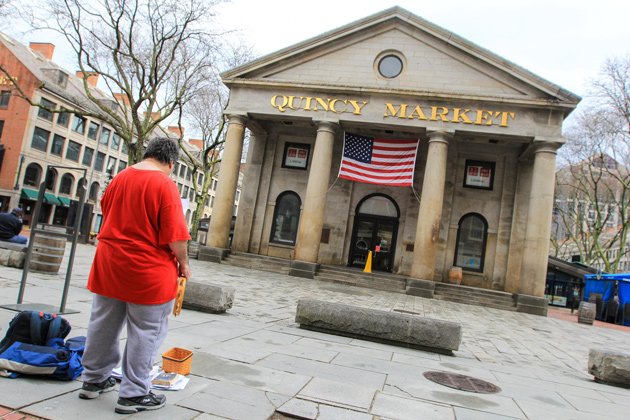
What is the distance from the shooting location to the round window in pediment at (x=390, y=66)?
22109 mm

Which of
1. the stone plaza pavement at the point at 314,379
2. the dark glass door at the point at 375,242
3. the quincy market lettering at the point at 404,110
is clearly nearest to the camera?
the stone plaza pavement at the point at 314,379

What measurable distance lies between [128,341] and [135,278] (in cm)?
49

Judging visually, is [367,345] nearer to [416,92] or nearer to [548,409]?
[548,409]

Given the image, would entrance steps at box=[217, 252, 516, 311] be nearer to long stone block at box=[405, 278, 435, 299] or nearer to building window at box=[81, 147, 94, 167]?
long stone block at box=[405, 278, 435, 299]

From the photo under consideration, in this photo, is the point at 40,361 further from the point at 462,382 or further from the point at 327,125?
the point at 327,125

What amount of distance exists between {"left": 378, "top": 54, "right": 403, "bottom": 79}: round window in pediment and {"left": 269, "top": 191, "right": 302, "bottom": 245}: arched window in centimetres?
780

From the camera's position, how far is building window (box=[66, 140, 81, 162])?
1802 inches

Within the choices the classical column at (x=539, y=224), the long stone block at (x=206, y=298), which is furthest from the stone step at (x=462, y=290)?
the long stone block at (x=206, y=298)

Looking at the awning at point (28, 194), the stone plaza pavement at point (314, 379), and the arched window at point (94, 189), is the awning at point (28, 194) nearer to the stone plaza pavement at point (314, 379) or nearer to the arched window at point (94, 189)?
the arched window at point (94, 189)

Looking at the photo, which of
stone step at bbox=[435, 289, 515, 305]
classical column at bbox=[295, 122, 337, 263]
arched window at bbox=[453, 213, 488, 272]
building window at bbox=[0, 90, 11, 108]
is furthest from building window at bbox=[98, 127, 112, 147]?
stone step at bbox=[435, 289, 515, 305]

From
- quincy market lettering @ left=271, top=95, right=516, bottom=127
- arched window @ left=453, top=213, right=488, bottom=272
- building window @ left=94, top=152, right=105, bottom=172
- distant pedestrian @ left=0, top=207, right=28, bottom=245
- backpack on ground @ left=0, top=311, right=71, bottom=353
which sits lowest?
backpack on ground @ left=0, top=311, right=71, bottom=353

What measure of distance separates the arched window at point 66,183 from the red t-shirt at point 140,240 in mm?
48112

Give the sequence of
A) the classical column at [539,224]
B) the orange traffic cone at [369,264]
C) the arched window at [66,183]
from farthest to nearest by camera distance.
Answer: the arched window at [66,183] < the orange traffic cone at [369,264] < the classical column at [539,224]

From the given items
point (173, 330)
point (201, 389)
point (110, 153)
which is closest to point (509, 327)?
point (173, 330)
